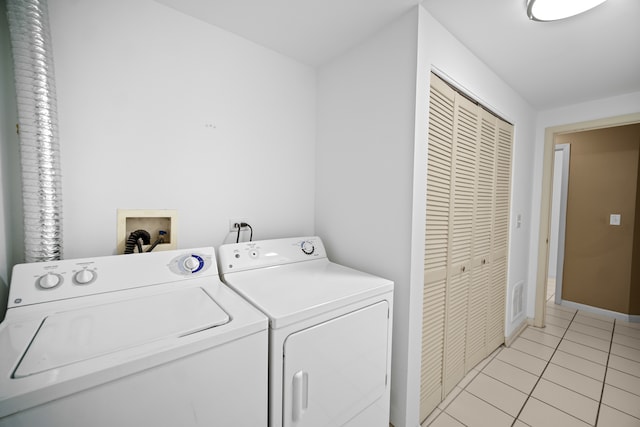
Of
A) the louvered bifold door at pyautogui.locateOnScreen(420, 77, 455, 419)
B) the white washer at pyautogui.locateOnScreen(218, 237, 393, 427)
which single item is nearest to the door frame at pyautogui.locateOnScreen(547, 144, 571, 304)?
the louvered bifold door at pyautogui.locateOnScreen(420, 77, 455, 419)

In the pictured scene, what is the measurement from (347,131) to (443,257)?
1008 millimetres

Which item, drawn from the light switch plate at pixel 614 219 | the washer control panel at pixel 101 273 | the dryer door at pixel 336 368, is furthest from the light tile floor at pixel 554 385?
the washer control panel at pixel 101 273

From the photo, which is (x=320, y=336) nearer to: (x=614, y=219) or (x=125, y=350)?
(x=125, y=350)

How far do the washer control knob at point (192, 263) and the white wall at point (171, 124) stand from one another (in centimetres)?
22

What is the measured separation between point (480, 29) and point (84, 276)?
229 cm

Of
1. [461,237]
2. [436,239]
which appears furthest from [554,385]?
[436,239]

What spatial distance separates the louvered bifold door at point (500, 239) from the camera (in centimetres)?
208

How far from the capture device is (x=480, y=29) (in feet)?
4.64

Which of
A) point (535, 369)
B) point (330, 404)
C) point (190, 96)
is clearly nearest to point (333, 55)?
point (190, 96)

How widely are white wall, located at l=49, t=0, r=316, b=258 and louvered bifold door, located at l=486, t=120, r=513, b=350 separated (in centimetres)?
166

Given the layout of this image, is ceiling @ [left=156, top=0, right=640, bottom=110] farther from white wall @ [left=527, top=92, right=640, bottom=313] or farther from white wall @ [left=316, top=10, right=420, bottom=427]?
white wall @ [left=527, top=92, right=640, bottom=313]

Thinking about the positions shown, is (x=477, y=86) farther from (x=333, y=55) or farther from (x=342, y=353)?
(x=342, y=353)

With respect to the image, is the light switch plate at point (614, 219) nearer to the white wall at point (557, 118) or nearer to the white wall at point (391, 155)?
the white wall at point (557, 118)

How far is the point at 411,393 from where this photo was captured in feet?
4.42
